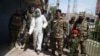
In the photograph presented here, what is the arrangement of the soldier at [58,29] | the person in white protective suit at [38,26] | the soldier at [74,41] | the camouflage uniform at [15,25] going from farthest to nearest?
the camouflage uniform at [15,25]
the person in white protective suit at [38,26]
the soldier at [58,29]
the soldier at [74,41]

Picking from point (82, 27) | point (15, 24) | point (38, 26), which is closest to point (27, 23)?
point (15, 24)

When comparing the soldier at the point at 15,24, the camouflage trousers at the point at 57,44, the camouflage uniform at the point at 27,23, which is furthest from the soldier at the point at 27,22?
the camouflage trousers at the point at 57,44

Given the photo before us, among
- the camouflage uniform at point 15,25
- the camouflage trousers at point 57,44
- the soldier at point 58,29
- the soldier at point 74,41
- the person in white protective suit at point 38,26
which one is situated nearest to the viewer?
the soldier at point 74,41

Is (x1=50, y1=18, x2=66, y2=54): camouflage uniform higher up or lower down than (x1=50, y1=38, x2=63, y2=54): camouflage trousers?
higher up

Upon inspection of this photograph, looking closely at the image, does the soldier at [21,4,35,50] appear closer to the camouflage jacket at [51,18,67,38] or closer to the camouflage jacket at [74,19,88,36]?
the camouflage jacket at [51,18,67,38]

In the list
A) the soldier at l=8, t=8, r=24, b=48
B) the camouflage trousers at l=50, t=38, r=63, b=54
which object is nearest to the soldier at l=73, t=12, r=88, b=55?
the camouflage trousers at l=50, t=38, r=63, b=54

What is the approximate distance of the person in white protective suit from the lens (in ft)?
38.0

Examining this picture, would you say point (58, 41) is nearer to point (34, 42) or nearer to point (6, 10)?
point (34, 42)

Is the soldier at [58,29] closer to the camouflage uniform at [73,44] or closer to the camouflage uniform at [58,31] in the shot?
the camouflage uniform at [58,31]

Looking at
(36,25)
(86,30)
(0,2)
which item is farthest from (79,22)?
(0,2)

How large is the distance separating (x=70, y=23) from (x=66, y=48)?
1.42 meters

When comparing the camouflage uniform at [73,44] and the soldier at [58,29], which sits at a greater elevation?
the soldier at [58,29]

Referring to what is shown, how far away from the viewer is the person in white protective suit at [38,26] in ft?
38.0

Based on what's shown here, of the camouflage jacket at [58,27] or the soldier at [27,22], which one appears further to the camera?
the soldier at [27,22]
